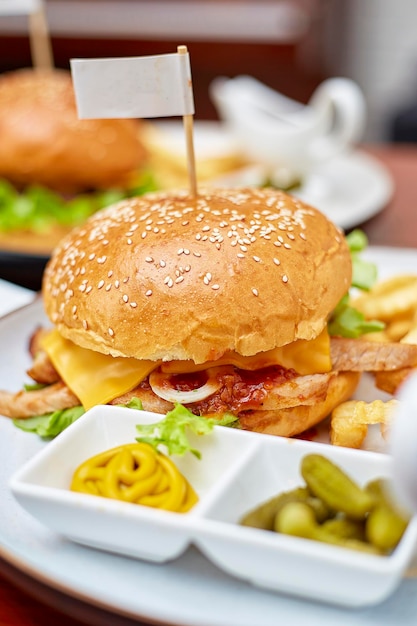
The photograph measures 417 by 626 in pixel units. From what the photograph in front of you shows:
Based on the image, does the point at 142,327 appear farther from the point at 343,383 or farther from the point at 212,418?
the point at 343,383

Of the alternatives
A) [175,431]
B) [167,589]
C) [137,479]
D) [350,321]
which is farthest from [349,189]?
[167,589]

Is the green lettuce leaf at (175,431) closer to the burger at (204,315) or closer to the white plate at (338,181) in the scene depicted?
the burger at (204,315)

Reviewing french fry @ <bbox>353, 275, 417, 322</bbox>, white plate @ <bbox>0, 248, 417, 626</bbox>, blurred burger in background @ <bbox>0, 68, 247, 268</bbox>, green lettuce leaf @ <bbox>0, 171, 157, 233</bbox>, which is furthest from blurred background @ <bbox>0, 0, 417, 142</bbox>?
white plate @ <bbox>0, 248, 417, 626</bbox>

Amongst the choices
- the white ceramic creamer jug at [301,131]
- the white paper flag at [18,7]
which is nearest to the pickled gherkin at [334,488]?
the white ceramic creamer jug at [301,131]

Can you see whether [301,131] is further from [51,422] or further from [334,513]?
[334,513]

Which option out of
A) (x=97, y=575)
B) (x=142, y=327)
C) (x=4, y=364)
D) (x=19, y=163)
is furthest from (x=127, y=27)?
(x=97, y=575)
